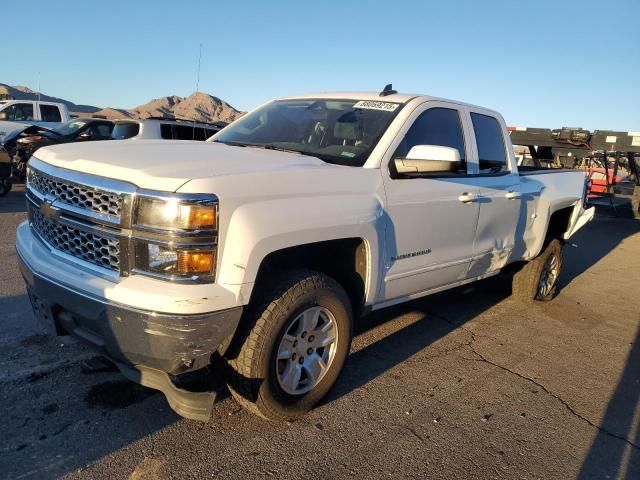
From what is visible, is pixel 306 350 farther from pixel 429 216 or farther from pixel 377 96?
pixel 377 96

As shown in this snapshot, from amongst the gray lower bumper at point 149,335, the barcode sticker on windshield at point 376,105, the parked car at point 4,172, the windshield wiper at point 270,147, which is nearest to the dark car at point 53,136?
the parked car at point 4,172

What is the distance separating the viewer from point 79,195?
2662 millimetres

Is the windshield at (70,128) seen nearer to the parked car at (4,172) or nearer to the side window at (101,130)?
the side window at (101,130)

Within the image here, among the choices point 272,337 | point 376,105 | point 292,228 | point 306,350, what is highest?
point 376,105

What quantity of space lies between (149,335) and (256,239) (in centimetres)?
66

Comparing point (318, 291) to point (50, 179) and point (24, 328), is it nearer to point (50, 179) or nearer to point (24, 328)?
point (50, 179)

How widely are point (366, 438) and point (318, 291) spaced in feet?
2.96

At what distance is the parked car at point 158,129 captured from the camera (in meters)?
11.0

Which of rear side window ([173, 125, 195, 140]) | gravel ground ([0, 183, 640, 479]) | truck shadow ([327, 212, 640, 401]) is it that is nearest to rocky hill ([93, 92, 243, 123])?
rear side window ([173, 125, 195, 140])

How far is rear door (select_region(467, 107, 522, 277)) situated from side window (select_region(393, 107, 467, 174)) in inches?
8.4

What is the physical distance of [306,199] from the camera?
2822 millimetres

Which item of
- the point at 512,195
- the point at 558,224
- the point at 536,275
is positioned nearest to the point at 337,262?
the point at 512,195

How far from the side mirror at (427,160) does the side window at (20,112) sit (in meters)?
15.9

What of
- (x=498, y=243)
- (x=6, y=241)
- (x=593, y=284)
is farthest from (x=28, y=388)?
(x=593, y=284)
